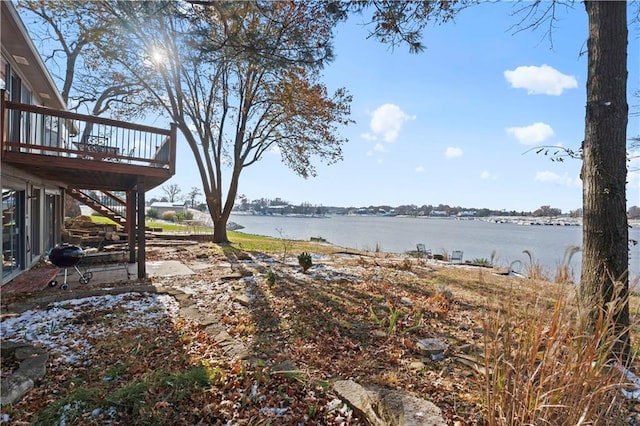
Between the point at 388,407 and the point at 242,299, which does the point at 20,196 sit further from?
the point at 388,407

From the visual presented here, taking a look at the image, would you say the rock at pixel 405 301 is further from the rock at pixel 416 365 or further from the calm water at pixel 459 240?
the rock at pixel 416 365

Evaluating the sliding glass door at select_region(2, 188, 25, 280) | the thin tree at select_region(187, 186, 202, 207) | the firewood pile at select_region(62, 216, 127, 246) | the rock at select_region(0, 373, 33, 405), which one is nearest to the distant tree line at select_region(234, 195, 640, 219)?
the thin tree at select_region(187, 186, 202, 207)

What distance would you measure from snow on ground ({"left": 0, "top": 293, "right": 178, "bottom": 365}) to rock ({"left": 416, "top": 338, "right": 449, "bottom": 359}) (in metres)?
3.09

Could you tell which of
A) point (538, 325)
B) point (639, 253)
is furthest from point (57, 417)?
point (639, 253)

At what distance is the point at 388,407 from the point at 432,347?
1110 millimetres

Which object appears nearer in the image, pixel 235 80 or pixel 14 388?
pixel 14 388

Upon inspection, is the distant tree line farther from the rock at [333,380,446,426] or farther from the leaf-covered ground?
the rock at [333,380,446,426]

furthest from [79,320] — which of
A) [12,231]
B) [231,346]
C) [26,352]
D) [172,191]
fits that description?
[172,191]

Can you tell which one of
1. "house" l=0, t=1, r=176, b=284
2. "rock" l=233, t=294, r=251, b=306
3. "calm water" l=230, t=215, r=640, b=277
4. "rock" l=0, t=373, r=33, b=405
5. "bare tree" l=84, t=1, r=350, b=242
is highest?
"bare tree" l=84, t=1, r=350, b=242

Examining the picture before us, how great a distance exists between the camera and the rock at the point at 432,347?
3070 millimetres

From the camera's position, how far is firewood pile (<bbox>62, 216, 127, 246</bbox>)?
1046cm

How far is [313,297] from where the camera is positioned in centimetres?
491

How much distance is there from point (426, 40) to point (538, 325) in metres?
4.61

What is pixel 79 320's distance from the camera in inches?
156
